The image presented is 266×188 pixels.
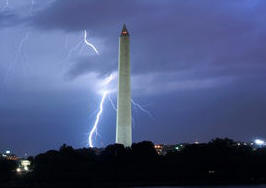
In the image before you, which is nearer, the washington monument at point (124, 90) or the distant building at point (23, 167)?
the washington monument at point (124, 90)

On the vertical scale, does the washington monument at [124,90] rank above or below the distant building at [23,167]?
above

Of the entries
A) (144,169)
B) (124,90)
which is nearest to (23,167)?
(124,90)

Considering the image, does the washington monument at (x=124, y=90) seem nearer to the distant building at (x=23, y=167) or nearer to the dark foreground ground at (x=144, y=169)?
the dark foreground ground at (x=144, y=169)

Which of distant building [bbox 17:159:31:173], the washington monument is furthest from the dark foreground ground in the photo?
distant building [bbox 17:159:31:173]

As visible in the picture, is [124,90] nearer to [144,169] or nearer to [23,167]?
[144,169]

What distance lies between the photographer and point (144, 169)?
103 metres

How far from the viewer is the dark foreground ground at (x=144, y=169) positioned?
98.6 metres

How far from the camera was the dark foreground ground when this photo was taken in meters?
98.6

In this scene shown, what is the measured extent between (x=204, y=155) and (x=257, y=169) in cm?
1083

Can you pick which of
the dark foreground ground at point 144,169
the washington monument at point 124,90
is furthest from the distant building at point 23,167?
the washington monument at point 124,90

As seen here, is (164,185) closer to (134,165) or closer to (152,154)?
(134,165)

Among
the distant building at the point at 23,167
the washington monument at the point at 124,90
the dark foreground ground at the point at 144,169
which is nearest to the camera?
the dark foreground ground at the point at 144,169

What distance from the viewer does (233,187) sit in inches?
3290

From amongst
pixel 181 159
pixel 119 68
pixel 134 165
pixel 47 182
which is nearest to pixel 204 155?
pixel 181 159
